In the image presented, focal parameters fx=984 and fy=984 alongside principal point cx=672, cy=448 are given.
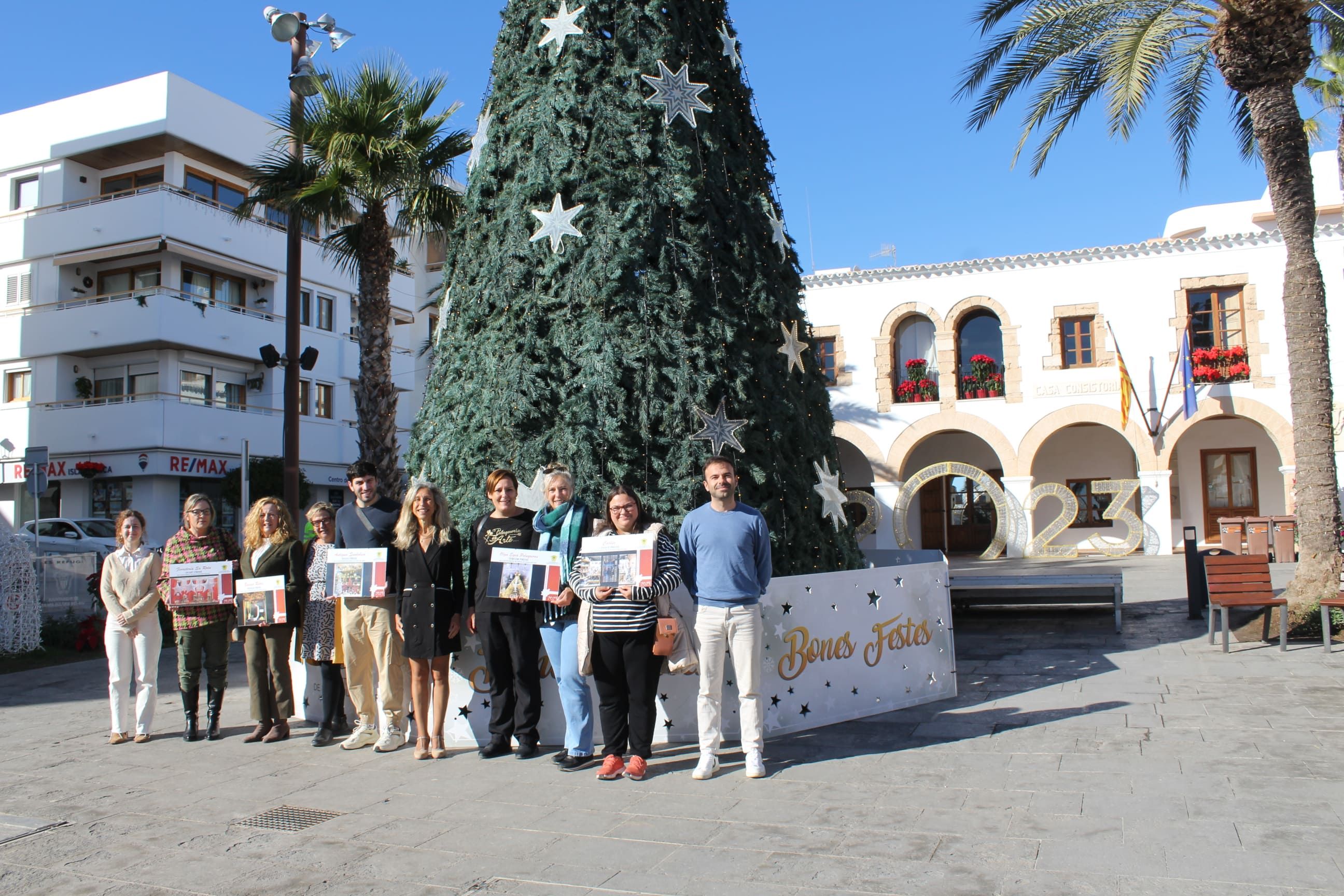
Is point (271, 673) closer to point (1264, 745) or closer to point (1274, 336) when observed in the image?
point (1264, 745)

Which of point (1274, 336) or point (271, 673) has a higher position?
point (1274, 336)

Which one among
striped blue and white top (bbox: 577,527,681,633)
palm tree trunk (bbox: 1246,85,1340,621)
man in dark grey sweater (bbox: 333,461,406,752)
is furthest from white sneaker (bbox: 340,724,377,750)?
palm tree trunk (bbox: 1246,85,1340,621)

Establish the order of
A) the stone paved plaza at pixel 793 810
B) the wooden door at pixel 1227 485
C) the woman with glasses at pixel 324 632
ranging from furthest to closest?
the wooden door at pixel 1227 485
the woman with glasses at pixel 324 632
the stone paved plaza at pixel 793 810

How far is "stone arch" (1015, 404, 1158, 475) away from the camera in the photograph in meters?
22.5

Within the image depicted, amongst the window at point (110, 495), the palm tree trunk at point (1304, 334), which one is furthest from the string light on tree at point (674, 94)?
the window at point (110, 495)

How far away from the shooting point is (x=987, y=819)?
436 centimetres

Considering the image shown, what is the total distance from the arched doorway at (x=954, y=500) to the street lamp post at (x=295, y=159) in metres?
16.3

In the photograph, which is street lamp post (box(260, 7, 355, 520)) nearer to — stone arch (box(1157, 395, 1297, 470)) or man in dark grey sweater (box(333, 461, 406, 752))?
man in dark grey sweater (box(333, 461, 406, 752))

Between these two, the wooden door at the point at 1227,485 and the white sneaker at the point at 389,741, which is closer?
the white sneaker at the point at 389,741

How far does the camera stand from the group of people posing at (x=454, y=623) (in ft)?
17.6

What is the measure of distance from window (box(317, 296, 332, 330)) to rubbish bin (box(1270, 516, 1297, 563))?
83.0 ft

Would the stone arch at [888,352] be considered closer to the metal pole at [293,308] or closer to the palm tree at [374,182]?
the palm tree at [374,182]

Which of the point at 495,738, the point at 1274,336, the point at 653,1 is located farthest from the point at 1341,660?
the point at 1274,336

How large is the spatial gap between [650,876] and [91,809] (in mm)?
3202
